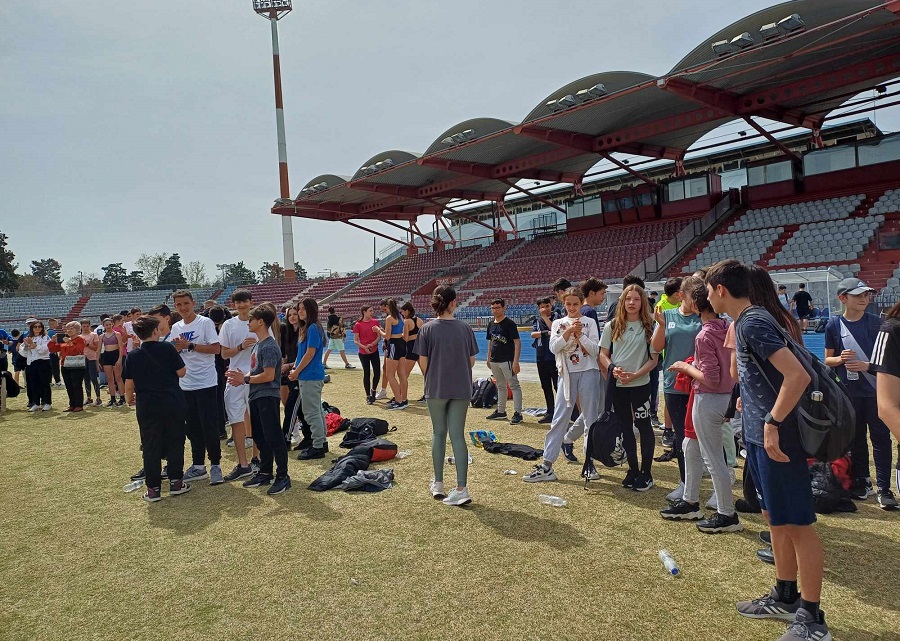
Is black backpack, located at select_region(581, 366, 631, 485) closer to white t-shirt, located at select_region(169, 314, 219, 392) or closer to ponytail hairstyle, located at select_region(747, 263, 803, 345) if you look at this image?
ponytail hairstyle, located at select_region(747, 263, 803, 345)

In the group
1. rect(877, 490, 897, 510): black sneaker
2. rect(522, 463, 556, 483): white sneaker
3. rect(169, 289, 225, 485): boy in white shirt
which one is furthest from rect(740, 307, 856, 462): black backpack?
rect(169, 289, 225, 485): boy in white shirt

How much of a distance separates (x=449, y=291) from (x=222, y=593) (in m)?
2.82

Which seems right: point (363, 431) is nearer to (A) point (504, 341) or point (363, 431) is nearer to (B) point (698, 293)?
(A) point (504, 341)

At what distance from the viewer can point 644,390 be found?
4.91m

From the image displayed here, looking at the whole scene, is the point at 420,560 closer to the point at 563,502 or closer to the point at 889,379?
the point at 563,502

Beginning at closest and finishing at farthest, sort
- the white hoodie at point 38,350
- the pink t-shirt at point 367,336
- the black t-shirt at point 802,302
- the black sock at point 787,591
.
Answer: the black sock at point 787,591, the pink t-shirt at point 367,336, the white hoodie at point 38,350, the black t-shirt at point 802,302

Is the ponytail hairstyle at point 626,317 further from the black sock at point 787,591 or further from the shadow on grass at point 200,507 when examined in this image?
the shadow on grass at point 200,507

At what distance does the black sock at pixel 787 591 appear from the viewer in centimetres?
287

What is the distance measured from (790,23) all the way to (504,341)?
15068mm

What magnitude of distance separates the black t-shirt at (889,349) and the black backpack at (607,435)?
2.29 meters

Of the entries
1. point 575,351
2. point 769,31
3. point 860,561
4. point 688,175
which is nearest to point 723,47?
point 769,31

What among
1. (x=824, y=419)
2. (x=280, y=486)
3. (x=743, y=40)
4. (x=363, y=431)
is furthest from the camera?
(x=743, y=40)

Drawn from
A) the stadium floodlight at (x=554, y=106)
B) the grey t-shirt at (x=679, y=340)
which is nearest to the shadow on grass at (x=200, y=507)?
the grey t-shirt at (x=679, y=340)

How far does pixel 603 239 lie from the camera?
103 ft
